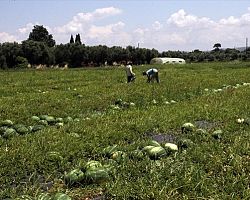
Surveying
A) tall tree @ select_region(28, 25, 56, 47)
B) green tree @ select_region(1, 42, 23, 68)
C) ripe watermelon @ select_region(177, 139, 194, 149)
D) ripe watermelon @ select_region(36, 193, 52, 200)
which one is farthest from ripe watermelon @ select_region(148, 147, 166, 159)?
tall tree @ select_region(28, 25, 56, 47)

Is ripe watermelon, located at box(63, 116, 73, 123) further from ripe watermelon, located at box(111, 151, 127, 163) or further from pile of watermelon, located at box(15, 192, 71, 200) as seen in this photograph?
pile of watermelon, located at box(15, 192, 71, 200)

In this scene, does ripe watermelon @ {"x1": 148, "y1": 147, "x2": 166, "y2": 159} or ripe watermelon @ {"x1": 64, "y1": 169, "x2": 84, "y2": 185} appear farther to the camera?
ripe watermelon @ {"x1": 148, "y1": 147, "x2": 166, "y2": 159}

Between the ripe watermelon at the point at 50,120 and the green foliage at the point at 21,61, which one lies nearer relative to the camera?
the ripe watermelon at the point at 50,120

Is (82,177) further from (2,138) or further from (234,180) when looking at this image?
(2,138)

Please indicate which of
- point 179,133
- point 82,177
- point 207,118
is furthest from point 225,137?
point 82,177

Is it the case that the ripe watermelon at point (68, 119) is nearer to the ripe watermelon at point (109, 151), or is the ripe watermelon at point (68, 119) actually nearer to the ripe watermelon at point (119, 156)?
the ripe watermelon at point (109, 151)

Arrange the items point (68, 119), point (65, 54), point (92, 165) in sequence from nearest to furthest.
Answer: point (92, 165) → point (68, 119) → point (65, 54)

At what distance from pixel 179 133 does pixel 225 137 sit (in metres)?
1.38

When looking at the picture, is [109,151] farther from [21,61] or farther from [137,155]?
[21,61]

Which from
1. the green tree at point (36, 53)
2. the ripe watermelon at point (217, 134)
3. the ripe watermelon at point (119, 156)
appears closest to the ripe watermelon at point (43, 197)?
the ripe watermelon at point (119, 156)

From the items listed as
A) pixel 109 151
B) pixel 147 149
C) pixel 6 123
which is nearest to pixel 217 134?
pixel 147 149

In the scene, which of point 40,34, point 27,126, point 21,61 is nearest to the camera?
point 27,126

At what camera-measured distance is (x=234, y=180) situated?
610 cm

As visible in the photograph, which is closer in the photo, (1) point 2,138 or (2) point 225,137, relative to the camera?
(2) point 225,137
